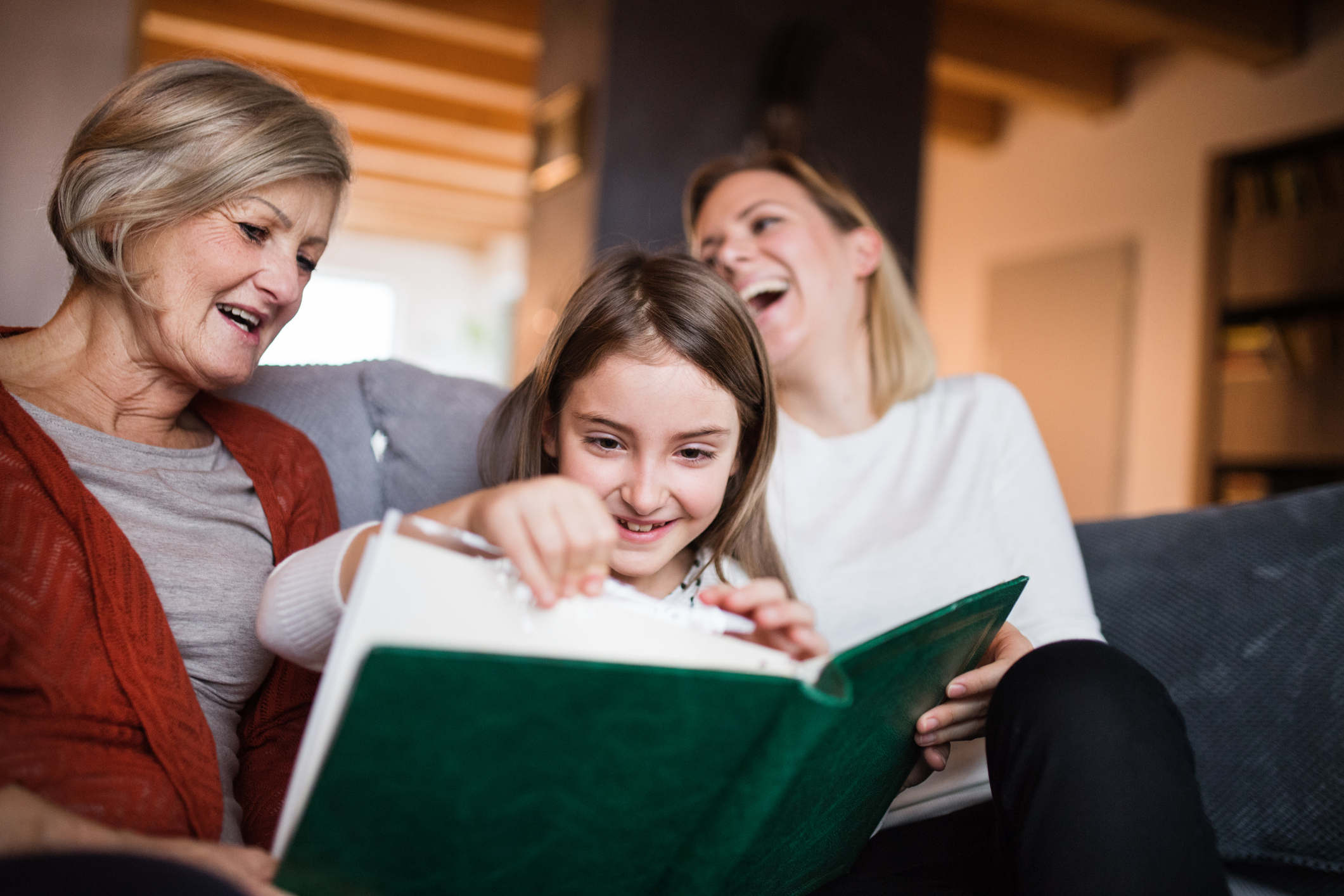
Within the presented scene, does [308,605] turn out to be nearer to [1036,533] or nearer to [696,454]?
[696,454]

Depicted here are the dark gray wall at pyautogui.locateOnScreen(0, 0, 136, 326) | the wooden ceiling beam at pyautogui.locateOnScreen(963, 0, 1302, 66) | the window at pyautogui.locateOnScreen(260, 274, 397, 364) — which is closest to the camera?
the dark gray wall at pyautogui.locateOnScreen(0, 0, 136, 326)

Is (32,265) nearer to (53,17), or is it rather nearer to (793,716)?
(53,17)

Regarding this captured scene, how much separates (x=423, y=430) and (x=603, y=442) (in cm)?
38

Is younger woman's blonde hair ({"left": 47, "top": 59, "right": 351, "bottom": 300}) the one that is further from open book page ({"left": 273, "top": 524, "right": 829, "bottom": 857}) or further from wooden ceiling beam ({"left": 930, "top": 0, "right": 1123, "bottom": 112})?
wooden ceiling beam ({"left": 930, "top": 0, "right": 1123, "bottom": 112})

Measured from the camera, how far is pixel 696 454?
1.04 meters

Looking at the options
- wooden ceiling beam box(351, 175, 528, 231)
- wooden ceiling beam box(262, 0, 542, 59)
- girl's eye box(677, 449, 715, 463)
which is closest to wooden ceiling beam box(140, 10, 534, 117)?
wooden ceiling beam box(262, 0, 542, 59)

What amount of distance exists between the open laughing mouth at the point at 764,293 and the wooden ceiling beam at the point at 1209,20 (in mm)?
3267

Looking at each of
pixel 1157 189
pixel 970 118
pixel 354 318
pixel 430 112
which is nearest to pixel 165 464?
pixel 1157 189

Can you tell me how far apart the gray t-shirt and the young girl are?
0.22 meters

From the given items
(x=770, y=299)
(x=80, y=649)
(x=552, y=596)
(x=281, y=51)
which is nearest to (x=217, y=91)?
(x=80, y=649)

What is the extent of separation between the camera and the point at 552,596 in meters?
0.60

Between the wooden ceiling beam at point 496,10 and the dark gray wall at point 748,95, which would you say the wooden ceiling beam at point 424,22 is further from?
the dark gray wall at point 748,95

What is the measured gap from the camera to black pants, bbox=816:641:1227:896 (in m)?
0.66

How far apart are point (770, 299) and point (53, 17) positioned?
4.29ft
